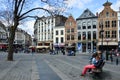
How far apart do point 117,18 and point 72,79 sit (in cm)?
7424

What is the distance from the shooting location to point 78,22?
3898 inches

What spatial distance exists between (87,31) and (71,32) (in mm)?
8176

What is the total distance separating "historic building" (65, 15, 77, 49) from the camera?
329 ft

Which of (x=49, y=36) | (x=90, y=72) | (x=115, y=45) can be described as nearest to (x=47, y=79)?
(x=90, y=72)

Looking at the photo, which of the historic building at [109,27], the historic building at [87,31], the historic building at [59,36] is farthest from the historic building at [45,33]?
the historic building at [109,27]

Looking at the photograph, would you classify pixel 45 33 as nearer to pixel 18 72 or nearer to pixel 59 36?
pixel 59 36

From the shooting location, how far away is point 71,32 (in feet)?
333

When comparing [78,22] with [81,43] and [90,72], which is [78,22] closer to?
[81,43]

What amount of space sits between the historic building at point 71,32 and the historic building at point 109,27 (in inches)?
456

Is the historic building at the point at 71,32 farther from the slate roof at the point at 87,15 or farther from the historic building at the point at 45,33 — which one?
the historic building at the point at 45,33

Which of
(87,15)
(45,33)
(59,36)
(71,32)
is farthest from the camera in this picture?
(45,33)

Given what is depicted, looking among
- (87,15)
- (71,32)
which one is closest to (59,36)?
(71,32)

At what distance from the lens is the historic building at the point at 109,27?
8738 centimetres

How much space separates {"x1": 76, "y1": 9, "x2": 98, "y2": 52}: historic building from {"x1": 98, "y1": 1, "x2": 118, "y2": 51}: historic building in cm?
245
